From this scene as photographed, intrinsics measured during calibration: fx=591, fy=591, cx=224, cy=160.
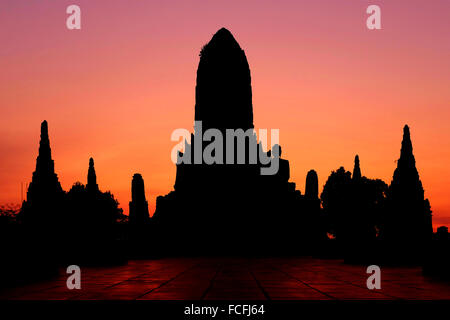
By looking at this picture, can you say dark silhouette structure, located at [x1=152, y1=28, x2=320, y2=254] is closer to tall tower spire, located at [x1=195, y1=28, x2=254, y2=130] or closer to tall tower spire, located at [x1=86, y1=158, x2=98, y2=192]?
tall tower spire, located at [x1=195, y1=28, x2=254, y2=130]

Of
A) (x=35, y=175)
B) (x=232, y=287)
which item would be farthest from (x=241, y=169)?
(x=232, y=287)

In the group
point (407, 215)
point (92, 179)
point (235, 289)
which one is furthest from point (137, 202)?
point (235, 289)

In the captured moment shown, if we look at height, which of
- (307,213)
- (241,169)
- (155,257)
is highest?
(241,169)

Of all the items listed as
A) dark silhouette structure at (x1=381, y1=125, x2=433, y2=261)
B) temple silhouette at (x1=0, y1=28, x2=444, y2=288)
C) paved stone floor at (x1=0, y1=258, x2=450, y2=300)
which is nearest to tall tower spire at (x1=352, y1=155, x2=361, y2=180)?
temple silhouette at (x1=0, y1=28, x2=444, y2=288)

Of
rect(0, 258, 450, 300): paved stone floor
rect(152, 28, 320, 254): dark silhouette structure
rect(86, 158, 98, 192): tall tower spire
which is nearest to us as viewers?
rect(0, 258, 450, 300): paved stone floor

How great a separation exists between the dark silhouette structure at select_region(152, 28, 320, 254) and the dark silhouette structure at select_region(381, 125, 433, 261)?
1819cm

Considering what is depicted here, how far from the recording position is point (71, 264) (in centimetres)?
2798

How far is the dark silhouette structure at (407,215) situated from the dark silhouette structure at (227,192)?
1819 cm

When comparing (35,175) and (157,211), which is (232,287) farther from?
(157,211)

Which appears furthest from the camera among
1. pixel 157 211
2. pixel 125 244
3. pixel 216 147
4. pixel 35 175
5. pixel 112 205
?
pixel 112 205

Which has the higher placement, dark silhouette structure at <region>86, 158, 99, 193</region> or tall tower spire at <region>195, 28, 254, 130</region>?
tall tower spire at <region>195, 28, 254, 130</region>

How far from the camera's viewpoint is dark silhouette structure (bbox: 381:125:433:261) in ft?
83.1

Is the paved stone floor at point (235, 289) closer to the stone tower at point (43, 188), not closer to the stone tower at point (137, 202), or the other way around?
the stone tower at point (43, 188)

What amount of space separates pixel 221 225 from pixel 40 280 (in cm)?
2712
